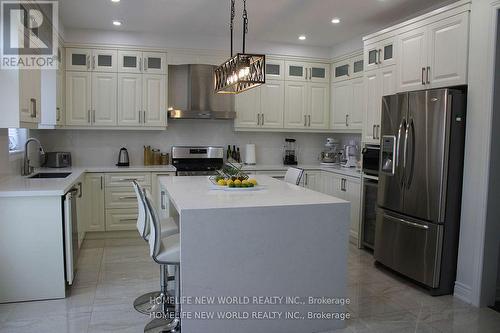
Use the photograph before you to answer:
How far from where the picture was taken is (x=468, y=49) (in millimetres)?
3248

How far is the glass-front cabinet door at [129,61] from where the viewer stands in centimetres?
522

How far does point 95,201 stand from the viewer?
502 cm

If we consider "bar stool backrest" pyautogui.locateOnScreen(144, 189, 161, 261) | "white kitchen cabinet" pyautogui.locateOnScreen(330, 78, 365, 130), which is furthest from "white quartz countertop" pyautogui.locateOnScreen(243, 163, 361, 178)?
"bar stool backrest" pyautogui.locateOnScreen(144, 189, 161, 261)

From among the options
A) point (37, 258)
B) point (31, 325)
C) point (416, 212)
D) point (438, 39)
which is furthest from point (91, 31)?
point (416, 212)

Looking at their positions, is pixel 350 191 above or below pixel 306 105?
below

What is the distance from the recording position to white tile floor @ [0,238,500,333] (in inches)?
112

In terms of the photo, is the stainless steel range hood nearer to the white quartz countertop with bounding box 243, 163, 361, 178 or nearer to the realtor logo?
the white quartz countertop with bounding box 243, 163, 361, 178

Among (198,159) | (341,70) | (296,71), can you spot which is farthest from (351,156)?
(198,159)

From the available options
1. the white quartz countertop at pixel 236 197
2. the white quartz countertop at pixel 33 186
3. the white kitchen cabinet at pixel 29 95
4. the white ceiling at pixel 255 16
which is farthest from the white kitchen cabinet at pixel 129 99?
the white quartz countertop at pixel 236 197

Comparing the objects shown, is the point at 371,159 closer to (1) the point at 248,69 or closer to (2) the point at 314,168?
(2) the point at 314,168

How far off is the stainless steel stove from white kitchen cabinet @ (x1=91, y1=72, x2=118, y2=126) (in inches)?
37.1

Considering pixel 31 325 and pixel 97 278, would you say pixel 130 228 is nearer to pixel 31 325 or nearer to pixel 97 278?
pixel 97 278

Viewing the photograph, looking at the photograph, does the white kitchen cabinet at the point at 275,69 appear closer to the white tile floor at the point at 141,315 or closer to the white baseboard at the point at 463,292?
the white tile floor at the point at 141,315

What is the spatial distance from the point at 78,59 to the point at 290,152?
321cm
